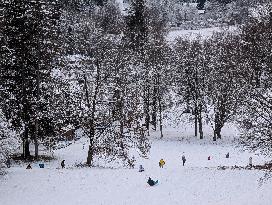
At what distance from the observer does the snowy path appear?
2705 cm

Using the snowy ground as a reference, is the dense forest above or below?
above

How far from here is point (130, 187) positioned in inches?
1152

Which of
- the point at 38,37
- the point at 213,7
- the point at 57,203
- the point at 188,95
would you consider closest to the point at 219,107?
the point at 188,95

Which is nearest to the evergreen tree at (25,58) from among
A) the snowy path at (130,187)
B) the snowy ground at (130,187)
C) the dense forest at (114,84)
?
the dense forest at (114,84)

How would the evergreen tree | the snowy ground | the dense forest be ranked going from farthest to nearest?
the evergreen tree → the dense forest → the snowy ground

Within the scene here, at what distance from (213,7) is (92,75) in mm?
139745

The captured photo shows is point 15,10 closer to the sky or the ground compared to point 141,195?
closer to the sky

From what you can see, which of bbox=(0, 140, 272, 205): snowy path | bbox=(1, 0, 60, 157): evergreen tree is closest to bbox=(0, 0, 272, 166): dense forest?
bbox=(1, 0, 60, 157): evergreen tree

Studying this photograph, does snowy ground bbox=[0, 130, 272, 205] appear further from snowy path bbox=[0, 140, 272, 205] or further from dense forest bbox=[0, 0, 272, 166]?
dense forest bbox=[0, 0, 272, 166]

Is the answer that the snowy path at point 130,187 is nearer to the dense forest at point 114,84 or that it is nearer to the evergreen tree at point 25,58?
the dense forest at point 114,84

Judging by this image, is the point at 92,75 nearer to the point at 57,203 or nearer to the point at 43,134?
the point at 43,134

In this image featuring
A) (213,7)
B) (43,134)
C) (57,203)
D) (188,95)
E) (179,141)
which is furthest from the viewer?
(213,7)

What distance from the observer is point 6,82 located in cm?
3528

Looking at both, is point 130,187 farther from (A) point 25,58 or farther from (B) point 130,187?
(A) point 25,58
